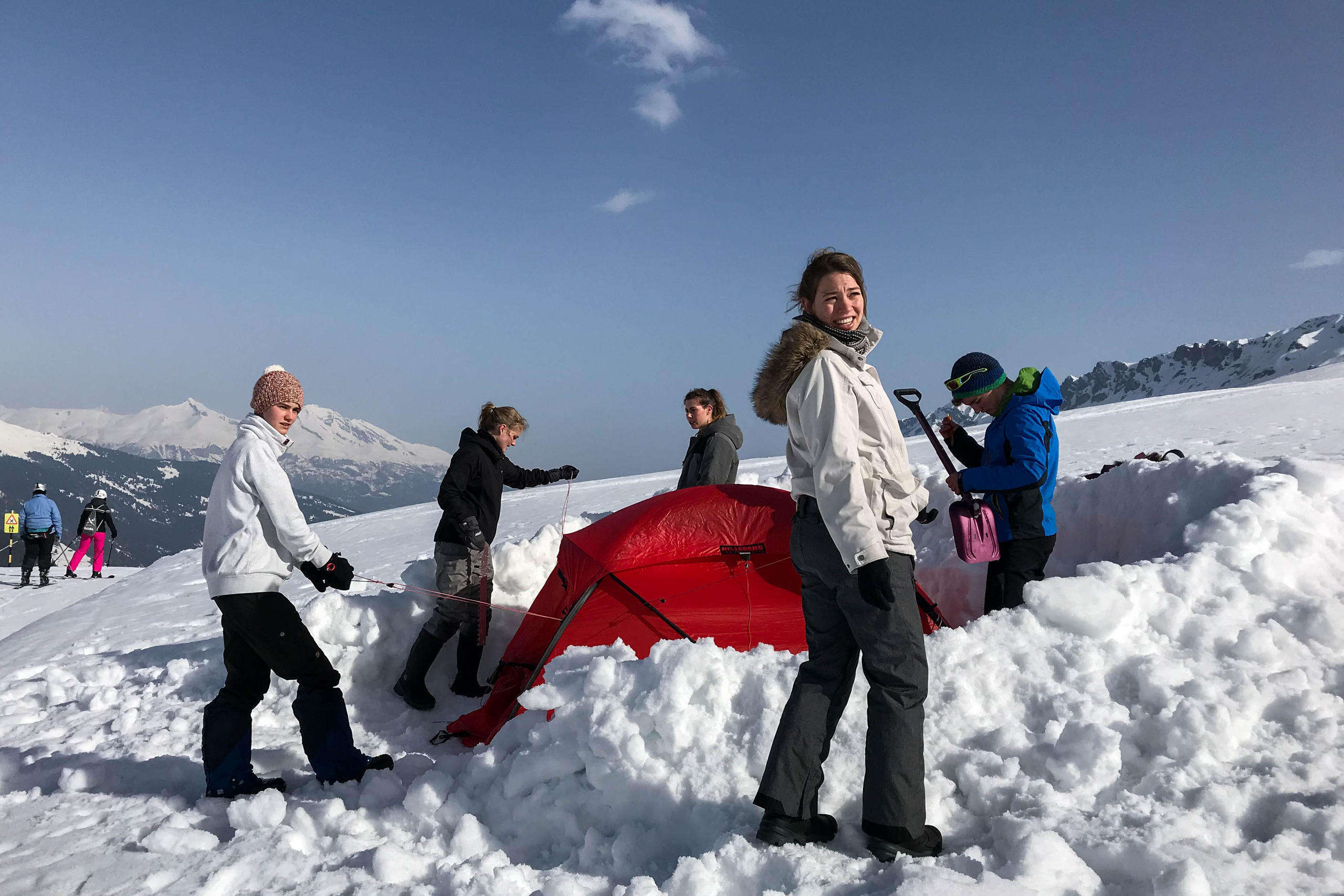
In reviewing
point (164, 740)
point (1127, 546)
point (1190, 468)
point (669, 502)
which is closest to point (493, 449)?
point (669, 502)

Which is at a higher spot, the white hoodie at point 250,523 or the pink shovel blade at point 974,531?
the white hoodie at point 250,523

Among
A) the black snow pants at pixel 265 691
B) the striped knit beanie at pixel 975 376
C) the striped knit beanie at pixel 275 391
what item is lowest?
the black snow pants at pixel 265 691

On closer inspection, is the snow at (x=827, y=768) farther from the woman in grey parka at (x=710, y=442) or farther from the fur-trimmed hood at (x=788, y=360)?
the woman in grey parka at (x=710, y=442)

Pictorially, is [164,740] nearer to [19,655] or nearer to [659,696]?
[659,696]

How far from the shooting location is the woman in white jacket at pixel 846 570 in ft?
7.45

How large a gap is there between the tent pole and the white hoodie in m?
1.51

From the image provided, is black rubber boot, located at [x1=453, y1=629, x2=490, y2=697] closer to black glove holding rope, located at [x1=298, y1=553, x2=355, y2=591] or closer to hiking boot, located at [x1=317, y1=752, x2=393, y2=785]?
hiking boot, located at [x1=317, y1=752, x2=393, y2=785]

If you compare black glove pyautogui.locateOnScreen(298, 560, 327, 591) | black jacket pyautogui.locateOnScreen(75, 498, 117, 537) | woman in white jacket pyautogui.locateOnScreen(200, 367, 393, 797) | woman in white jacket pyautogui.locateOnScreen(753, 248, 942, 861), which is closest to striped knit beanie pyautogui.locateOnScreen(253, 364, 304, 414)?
woman in white jacket pyautogui.locateOnScreen(200, 367, 393, 797)

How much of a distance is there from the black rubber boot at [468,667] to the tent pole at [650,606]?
1.29 m

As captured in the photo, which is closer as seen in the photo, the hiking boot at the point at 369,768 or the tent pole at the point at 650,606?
the hiking boot at the point at 369,768

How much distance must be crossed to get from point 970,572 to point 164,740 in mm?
5098

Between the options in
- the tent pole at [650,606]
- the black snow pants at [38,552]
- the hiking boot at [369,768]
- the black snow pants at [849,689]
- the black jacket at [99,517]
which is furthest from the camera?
the black jacket at [99,517]

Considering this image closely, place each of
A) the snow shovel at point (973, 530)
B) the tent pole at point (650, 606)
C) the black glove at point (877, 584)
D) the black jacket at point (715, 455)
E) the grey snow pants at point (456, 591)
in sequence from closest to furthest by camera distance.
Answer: the black glove at point (877, 584), the snow shovel at point (973, 530), the tent pole at point (650, 606), the grey snow pants at point (456, 591), the black jacket at point (715, 455)

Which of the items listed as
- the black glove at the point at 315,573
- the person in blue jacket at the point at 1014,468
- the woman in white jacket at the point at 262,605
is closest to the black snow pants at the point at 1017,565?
the person in blue jacket at the point at 1014,468
